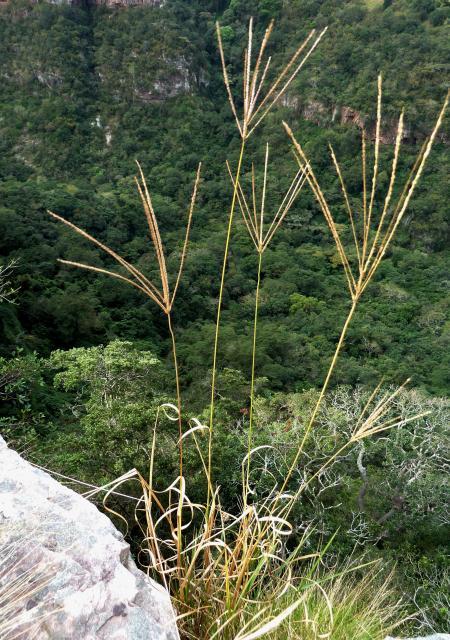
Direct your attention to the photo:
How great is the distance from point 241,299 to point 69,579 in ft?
68.2

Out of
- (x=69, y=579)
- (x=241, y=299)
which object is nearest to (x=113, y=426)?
(x=69, y=579)

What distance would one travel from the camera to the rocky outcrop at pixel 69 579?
837 mm

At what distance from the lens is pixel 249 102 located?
878mm

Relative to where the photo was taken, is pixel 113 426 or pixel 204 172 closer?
pixel 113 426

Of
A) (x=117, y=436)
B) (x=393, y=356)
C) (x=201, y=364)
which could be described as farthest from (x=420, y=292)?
(x=117, y=436)

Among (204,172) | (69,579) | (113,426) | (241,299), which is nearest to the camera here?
(69,579)

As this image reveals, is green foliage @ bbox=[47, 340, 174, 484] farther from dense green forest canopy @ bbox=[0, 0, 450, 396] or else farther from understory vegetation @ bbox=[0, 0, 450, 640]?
dense green forest canopy @ bbox=[0, 0, 450, 396]

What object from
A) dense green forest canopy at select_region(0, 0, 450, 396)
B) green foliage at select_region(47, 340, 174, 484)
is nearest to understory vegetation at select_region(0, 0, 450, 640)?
A: green foliage at select_region(47, 340, 174, 484)

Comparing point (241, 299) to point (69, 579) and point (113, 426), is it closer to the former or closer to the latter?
point (113, 426)

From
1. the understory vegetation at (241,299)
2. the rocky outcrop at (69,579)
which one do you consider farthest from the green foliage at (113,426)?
the rocky outcrop at (69,579)

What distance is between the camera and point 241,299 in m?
21.6

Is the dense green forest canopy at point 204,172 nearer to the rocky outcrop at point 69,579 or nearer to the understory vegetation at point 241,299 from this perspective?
the understory vegetation at point 241,299

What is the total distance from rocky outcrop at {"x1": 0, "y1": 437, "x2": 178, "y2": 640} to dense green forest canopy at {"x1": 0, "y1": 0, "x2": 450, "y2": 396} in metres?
9.55

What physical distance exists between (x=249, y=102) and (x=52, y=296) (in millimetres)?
14329
